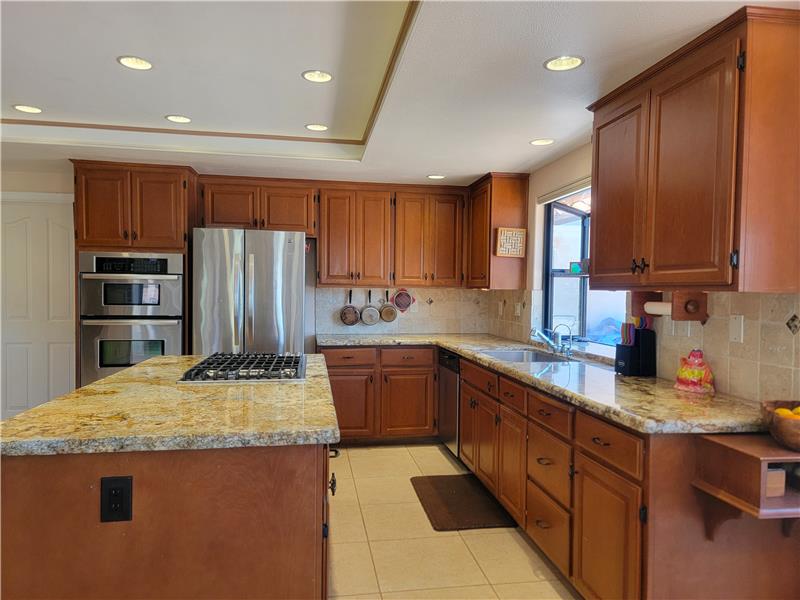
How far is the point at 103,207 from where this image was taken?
12.1 ft

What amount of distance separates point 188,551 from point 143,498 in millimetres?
205

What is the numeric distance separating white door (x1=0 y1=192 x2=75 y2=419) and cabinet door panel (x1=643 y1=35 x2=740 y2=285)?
14.8 ft

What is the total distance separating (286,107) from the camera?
9.57 ft

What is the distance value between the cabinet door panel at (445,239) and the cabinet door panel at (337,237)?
0.72m

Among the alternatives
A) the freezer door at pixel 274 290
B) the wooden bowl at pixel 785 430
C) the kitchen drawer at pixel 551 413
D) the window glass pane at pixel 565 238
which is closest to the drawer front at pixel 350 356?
the freezer door at pixel 274 290

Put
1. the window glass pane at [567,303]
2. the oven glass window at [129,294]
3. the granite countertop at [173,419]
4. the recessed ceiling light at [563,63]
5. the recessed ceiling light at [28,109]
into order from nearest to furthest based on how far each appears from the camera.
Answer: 1. the granite countertop at [173,419]
2. the recessed ceiling light at [563,63]
3. the recessed ceiling light at [28,109]
4. the window glass pane at [567,303]
5. the oven glass window at [129,294]

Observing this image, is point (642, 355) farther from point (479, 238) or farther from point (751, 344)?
point (479, 238)

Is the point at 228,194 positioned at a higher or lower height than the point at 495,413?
higher

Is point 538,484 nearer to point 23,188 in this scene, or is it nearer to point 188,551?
point 188,551

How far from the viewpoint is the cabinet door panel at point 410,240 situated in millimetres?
4418

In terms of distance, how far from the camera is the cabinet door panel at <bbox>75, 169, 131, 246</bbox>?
365 centimetres

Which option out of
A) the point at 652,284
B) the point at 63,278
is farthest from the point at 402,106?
the point at 63,278

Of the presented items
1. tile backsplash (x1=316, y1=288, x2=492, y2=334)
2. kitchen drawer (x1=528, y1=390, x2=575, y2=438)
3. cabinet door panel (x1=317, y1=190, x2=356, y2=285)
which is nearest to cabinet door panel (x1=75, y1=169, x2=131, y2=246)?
cabinet door panel (x1=317, y1=190, x2=356, y2=285)

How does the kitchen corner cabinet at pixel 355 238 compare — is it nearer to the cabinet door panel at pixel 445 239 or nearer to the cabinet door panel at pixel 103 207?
the cabinet door panel at pixel 445 239
